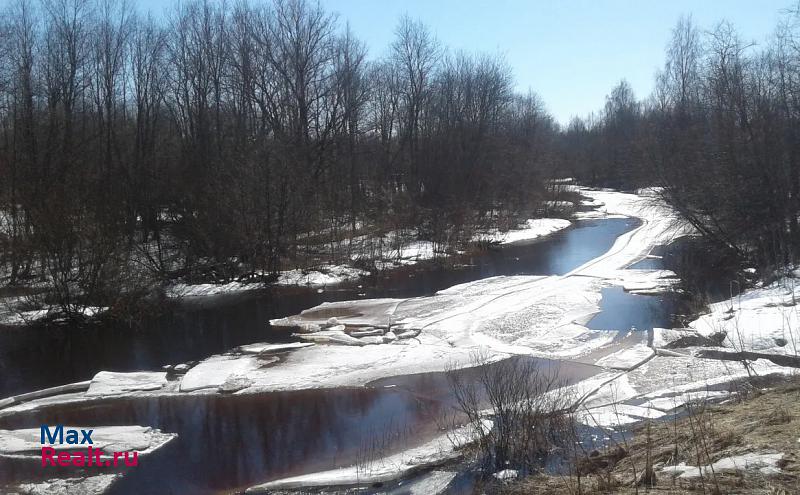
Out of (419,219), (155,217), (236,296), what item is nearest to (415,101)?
(419,219)

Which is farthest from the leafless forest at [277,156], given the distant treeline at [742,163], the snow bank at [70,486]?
the snow bank at [70,486]

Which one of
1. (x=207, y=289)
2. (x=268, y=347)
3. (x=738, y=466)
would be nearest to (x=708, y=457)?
(x=738, y=466)

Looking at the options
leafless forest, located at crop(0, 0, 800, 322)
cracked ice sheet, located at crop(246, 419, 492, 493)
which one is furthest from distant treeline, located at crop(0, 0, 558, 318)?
cracked ice sheet, located at crop(246, 419, 492, 493)

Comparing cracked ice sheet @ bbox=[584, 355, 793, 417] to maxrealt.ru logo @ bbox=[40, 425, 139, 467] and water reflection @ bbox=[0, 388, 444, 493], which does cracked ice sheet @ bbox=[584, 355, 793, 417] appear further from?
maxrealt.ru logo @ bbox=[40, 425, 139, 467]

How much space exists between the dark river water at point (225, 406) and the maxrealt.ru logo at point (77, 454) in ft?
0.95

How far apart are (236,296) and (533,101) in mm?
48567

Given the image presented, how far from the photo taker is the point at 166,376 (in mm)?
12062

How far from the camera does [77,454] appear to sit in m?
8.45

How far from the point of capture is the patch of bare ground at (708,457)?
4719mm

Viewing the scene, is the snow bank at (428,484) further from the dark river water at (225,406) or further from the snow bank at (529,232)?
the snow bank at (529,232)

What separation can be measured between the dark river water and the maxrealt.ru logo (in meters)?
0.29

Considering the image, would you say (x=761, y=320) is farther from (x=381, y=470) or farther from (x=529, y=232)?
(x=529, y=232)

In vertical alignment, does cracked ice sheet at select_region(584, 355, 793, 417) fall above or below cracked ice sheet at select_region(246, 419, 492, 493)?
above

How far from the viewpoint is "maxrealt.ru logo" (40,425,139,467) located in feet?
26.9
